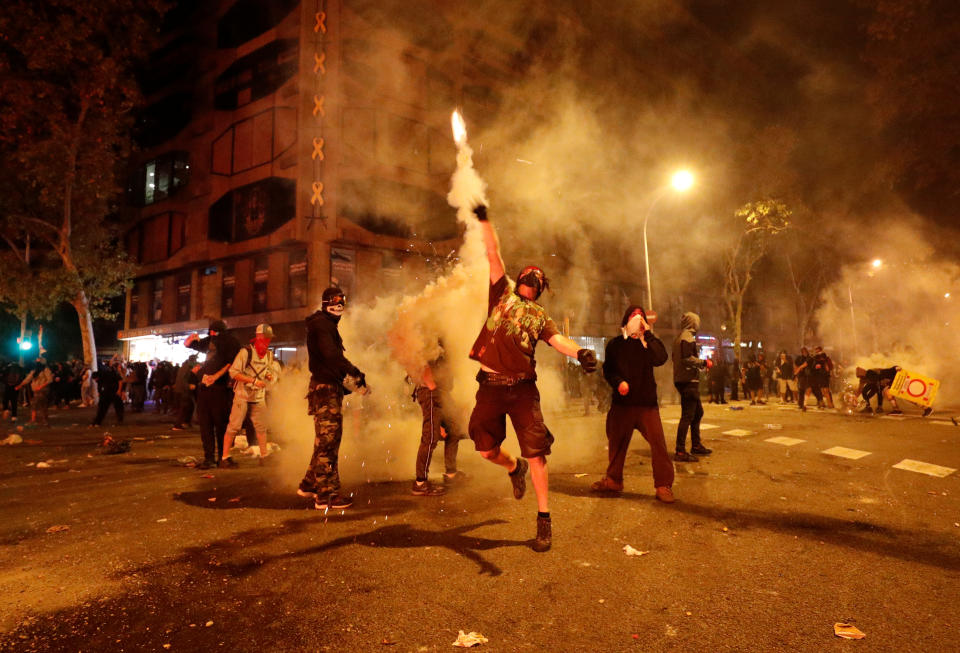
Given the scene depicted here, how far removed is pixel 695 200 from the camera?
76.6ft

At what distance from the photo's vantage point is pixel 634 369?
5012mm

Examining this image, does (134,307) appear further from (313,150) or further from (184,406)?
(184,406)

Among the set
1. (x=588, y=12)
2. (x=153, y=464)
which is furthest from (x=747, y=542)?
(x=588, y=12)

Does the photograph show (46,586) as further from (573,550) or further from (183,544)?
(573,550)

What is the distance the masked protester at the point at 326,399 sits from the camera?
4664 mm

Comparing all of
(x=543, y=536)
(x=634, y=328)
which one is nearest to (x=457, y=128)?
(x=634, y=328)

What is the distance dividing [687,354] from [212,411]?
19.4 ft

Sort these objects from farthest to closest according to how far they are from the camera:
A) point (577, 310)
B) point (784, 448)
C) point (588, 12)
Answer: point (577, 310) → point (588, 12) → point (784, 448)

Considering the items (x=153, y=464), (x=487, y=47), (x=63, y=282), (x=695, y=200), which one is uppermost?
(x=487, y=47)

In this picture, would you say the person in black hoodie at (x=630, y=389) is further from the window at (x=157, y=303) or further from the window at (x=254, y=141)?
the window at (x=157, y=303)

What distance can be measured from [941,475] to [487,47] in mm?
23437

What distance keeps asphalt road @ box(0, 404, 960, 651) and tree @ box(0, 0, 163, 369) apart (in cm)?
1793

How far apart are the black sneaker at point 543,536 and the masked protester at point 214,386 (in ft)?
14.7

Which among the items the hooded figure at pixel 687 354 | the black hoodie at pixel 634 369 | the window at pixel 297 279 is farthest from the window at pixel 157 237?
the black hoodie at pixel 634 369
